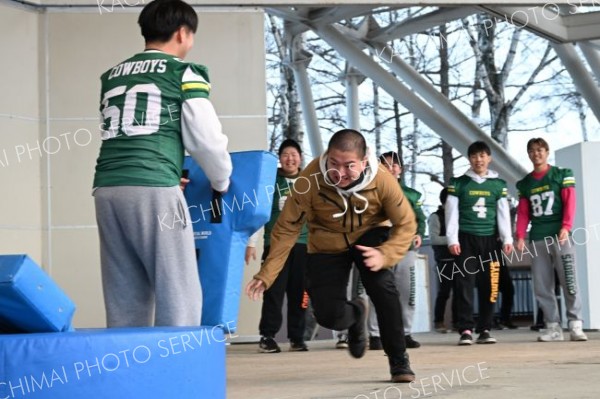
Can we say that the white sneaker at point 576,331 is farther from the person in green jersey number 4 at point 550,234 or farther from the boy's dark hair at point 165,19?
the boy's dark hair at point 165,19

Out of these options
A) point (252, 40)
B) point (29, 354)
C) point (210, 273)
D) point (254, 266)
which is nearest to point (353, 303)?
point (210, 273)

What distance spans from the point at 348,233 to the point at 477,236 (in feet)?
13.8

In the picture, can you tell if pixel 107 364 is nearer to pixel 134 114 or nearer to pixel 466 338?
pixel 134 114

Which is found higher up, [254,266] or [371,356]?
[254,266]

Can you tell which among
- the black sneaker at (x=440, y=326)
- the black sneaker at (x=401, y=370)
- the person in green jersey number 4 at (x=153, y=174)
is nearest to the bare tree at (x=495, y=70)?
the black sneaker at (x=440, y=326)

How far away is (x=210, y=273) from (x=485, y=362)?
255 centimetres

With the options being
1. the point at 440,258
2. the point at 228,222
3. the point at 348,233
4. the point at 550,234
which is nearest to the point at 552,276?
the point at 550,234

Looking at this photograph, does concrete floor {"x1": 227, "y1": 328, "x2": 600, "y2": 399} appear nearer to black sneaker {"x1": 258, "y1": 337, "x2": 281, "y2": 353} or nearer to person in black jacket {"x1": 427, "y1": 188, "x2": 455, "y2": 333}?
black sneaker {"x1": 258, "y1": 337, "x2": 281, "y2": 353}

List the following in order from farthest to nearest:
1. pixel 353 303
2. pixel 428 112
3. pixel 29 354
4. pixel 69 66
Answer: pixel 428 112
pixel 69 66
pixel 353 303
pixel 29 354

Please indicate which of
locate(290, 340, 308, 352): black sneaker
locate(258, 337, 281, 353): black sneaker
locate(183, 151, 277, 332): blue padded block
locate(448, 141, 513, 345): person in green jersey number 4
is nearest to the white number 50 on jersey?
locate(183, 151, 277, 332): blue padded block

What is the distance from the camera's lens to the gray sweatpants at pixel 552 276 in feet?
33.7

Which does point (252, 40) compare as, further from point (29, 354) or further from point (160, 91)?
point (29, 354)

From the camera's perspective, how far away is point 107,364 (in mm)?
4012

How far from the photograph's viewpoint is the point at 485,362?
7719 millimetres
